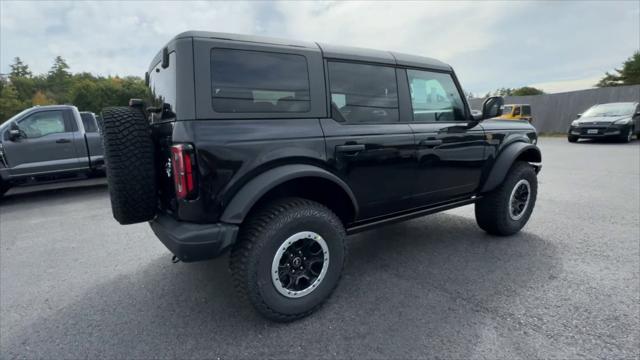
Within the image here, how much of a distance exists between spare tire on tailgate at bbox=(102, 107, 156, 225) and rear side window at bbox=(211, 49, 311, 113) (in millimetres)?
625

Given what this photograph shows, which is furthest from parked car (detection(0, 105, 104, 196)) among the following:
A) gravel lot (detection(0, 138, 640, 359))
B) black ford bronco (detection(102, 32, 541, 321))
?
black ford bronco (detection(102, 32, 541, 321))

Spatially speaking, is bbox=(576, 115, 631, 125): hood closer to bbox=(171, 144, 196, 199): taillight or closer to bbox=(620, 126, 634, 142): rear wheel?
bbox=(620, 126, 634, 142): rear wheel

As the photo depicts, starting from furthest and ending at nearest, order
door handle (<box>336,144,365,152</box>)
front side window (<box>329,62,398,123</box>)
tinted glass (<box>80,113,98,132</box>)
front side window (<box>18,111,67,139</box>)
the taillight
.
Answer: tinted glass (<box>80,113,98,132</box>)
front side window (<box>18,111,67,139</box>)
front side window (<box>329,62,398,123</box>)
door handle (<box>336,144,365,152</box>)
the taillight

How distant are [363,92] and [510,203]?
2192mm

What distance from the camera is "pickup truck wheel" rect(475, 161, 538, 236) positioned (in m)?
3.56

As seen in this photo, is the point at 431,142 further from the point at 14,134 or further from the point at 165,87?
the point at 14,134

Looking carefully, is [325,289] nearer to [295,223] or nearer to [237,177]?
[295,223]

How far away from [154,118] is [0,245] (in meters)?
3.35

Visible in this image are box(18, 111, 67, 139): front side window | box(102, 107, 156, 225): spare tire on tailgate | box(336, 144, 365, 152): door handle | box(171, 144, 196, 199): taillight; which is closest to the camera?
box(171, 144, 196, 199): taillight

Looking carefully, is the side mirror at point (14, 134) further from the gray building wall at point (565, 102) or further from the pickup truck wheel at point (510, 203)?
the gray building wall at point (565, 102)

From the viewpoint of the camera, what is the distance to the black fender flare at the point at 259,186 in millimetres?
2037

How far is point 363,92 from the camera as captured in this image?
272cm

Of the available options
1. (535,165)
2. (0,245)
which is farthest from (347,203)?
(0,245)

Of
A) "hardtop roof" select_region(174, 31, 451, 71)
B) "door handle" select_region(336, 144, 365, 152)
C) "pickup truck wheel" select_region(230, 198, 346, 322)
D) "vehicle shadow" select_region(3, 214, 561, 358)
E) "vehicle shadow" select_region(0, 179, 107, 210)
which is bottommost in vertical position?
"vehicle shadow" select_region(3, 214, 561, 358)
